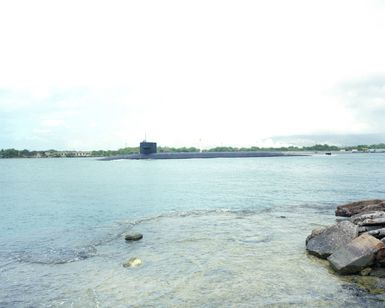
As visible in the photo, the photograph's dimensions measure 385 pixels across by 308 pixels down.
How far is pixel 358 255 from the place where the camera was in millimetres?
12156

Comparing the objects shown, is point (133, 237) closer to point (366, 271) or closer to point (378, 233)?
point (366, 271)

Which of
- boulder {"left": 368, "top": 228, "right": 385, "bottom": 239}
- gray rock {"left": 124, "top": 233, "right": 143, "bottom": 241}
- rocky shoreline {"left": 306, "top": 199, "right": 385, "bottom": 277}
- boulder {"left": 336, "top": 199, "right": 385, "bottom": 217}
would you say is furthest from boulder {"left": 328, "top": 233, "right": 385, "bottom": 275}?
gray rock {"left": 124, "top": 233, "right": 143, "bottom": 241}

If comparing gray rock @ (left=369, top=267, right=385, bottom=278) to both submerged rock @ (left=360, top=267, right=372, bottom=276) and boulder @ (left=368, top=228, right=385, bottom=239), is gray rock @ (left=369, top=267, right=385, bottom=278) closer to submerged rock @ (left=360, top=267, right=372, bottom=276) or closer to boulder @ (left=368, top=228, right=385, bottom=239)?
submerged rock @ (left=360, top=267, right=372, bottom=276)

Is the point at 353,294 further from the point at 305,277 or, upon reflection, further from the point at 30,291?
the point at 30,291

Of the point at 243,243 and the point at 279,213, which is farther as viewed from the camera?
the point at 279,213

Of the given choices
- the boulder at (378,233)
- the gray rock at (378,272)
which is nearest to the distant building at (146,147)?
the boulder at (378,233)

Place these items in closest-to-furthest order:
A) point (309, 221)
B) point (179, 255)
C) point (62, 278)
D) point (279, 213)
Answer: point (62, 278), point (179, 255), point (309, 221), point (279, 213)

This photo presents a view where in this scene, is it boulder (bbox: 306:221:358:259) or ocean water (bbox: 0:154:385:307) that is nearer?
ocean water (bbox: 0:154:385:307)

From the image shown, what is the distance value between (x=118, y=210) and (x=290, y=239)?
60.2 ft

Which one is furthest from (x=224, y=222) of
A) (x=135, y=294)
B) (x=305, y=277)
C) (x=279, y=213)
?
(x=135, y=294)

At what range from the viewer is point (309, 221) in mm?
22953

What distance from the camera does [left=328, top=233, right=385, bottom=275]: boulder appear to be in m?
12.1

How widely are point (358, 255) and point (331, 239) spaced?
2.35 meters

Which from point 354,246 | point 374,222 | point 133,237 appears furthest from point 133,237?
point 374,222
